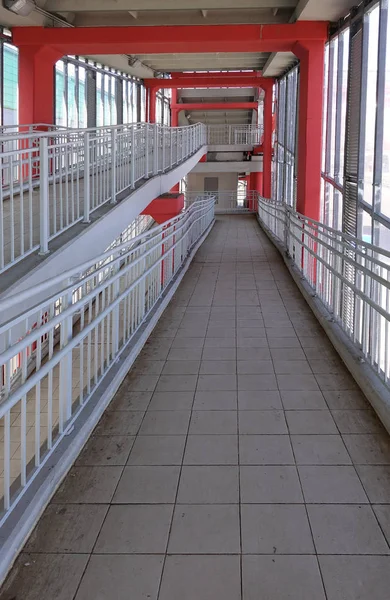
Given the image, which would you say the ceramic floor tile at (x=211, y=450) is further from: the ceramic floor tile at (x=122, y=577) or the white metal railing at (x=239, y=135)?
the white metal railing at (x=239, y=135)

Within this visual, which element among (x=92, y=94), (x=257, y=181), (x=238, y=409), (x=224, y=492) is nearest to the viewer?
(x=224, y=492)

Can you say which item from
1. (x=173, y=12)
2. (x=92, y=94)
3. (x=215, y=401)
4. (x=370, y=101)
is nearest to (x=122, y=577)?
(x=215, y=401)

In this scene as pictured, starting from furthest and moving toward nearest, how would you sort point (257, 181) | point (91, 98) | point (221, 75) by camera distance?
point (257, 181)
point (221, 75)
point (91, 98)

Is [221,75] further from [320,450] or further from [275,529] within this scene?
[275,529]

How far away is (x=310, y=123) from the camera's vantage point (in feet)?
45.9

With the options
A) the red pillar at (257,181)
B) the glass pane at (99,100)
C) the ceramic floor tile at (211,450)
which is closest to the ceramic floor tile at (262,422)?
the ceramic floor tile at (211,450)

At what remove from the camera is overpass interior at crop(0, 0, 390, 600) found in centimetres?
282

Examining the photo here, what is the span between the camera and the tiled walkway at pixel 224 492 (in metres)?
2.72

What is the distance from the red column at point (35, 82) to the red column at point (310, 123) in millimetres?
5381

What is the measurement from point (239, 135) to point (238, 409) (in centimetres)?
3202

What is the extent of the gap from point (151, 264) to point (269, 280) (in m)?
3.99

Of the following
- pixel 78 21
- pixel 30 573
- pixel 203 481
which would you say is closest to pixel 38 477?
pixel 30 573

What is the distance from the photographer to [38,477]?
3.36 metres

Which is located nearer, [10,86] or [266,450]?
[266,450]
